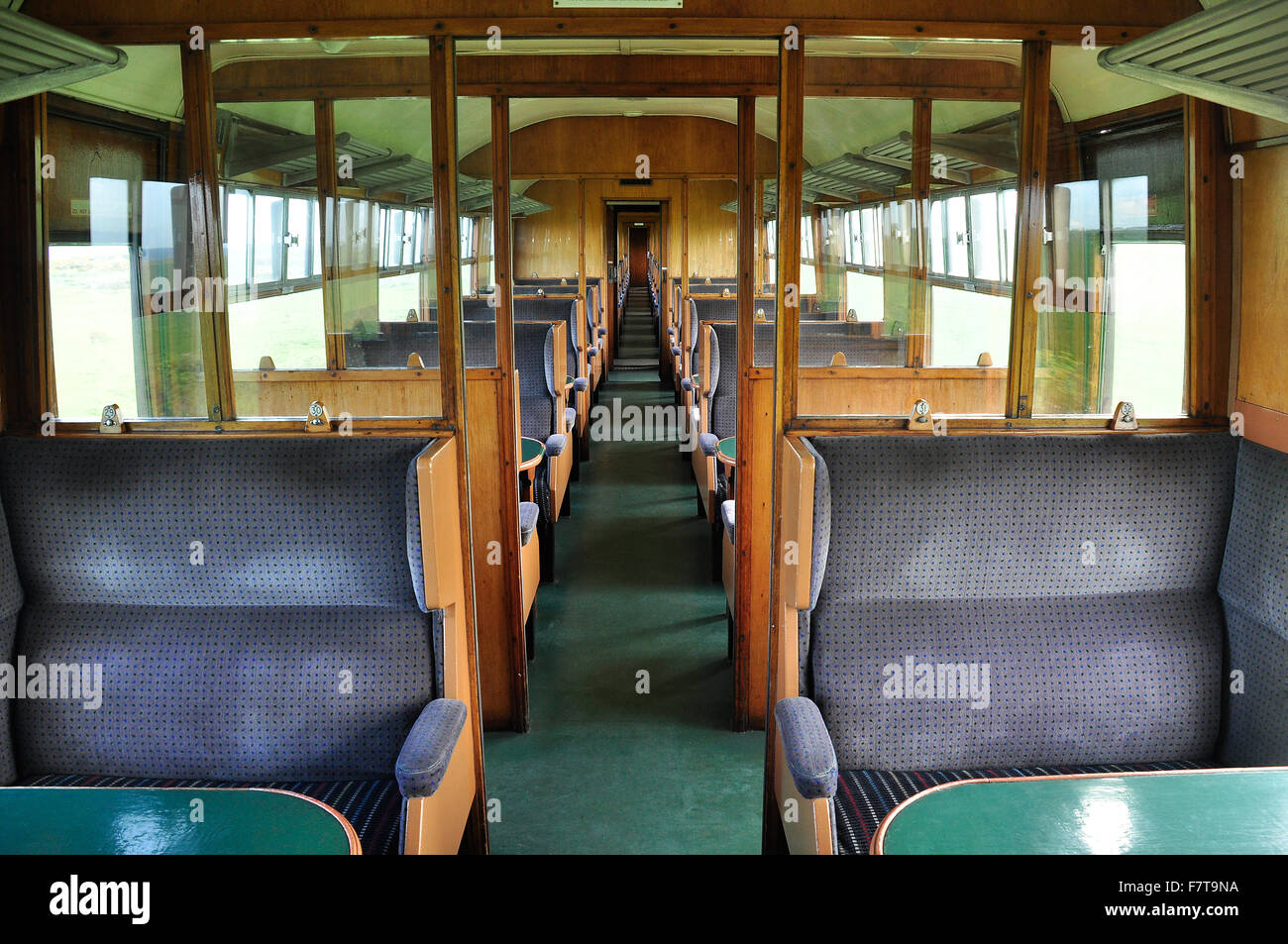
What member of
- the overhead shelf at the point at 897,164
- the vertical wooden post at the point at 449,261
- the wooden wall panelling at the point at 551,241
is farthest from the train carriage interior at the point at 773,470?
the wooden wall panelling at the point at 551,241

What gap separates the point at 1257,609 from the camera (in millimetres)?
2420

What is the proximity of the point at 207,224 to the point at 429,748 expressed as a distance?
1939 millimetres

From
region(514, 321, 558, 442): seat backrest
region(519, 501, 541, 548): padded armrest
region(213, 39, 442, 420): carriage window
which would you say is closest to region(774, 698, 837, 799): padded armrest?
region(213, 39, 442, 420): carriage window

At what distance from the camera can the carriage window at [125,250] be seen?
2.79 m

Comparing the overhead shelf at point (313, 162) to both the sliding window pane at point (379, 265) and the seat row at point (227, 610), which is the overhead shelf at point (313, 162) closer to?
the sliding window pane at point (379, 265)

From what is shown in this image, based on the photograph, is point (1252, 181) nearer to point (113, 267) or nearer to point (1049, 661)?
point (1049, 661)

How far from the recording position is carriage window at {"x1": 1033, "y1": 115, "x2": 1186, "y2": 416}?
277 centimetres

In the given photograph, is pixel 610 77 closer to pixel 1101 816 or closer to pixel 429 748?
pixel 429 748

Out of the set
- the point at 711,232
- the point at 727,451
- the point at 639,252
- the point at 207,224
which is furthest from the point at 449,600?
the point at 639,252

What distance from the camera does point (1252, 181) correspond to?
2.56 m

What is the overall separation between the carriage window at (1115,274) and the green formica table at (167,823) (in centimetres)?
230

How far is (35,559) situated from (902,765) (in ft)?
8.01
